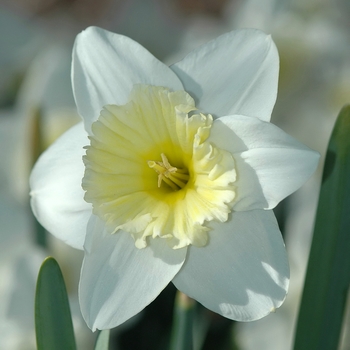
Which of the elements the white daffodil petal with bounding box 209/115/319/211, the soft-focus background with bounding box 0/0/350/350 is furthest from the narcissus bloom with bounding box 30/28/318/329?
the soft-focus background with bounding box 0/0/350/350

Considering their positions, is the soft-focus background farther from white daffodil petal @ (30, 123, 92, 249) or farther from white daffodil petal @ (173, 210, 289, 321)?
white daffodil petal @ (173, 210, 289, 321)

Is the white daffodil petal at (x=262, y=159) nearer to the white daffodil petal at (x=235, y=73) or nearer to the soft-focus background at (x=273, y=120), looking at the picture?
the white daffodil petal at (x=235, y=73)

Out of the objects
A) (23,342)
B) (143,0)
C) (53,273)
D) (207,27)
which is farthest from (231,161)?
(143,0)

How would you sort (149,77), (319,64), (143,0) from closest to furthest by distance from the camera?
1. (149,77)
2. (319,64)
3. (143,0)

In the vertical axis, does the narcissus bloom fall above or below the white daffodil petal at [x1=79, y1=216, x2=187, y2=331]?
above

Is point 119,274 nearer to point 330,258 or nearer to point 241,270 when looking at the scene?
point 241,270

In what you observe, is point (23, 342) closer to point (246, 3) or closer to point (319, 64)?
point (319, 64)
